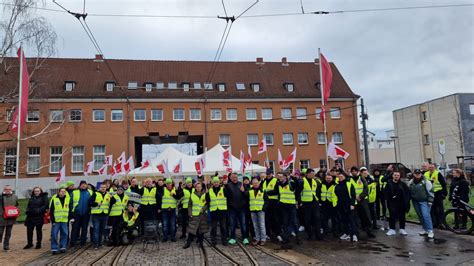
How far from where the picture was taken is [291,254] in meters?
8.87

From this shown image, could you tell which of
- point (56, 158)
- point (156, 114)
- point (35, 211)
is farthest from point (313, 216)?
point (56, 158)

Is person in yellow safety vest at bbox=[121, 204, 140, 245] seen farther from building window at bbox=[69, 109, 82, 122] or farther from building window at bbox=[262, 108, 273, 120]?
building window at bbox=[262, 108, 273, 120]

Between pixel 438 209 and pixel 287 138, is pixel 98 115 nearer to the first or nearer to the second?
pixel 287 138

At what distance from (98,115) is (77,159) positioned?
182 inches

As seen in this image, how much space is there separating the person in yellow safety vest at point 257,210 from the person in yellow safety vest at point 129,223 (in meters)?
3.49

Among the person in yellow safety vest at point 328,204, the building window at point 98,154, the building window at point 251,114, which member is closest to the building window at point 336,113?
the building window at point 251,114

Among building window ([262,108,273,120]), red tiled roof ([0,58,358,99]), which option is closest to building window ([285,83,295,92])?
red tiled roof ([0,58,358,99])

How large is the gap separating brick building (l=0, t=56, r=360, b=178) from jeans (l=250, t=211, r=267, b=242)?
85.4 ft

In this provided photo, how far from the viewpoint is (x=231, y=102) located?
1545 inches

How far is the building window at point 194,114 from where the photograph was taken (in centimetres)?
3825

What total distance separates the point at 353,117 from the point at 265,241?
33833 millimetres

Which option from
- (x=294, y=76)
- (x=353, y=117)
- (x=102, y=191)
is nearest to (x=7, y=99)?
(x=102, y=191)

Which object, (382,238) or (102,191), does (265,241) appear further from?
(102,191)

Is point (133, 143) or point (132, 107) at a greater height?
point (132, 107)
